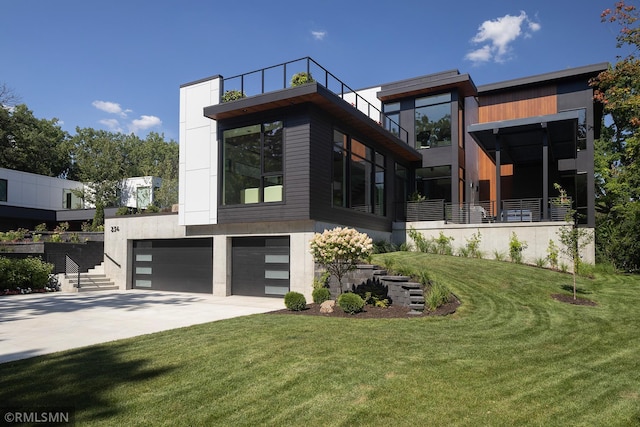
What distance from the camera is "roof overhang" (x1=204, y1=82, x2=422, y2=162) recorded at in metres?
12.8

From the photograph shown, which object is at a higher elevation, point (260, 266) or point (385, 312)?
point (260, 266)

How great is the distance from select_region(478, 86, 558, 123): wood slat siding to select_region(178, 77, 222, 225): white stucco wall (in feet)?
48.3

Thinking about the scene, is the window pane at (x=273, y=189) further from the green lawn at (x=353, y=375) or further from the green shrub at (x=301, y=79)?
the green lawn at (x=353, y=375)

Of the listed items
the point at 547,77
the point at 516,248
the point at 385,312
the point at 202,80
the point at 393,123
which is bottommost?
the point at 385,312

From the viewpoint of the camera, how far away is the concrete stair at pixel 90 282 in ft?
54.3

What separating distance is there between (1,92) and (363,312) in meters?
43.6

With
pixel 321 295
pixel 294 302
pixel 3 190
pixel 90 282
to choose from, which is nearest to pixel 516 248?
pixel 321 295

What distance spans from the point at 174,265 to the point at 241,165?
5.35m

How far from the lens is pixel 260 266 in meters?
14.7

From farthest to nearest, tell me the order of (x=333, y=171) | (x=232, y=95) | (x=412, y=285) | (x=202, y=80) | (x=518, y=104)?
1. (x=518, y=104)
2. (x=202, y=80)
3. (x=232, y=95)
4. (x=333, y=171)
5. (x=412, y=285)

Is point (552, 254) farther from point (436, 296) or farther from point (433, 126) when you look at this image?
point (436, 296)

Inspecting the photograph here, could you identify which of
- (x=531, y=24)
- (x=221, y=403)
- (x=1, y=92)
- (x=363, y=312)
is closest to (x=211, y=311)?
(x=363, y=312)

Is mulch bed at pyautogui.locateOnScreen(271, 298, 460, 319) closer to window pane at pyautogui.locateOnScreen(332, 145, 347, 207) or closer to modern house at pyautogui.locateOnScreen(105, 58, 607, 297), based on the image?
modern house at pyautogui.locateOnScreen(105, 58, 607, 297)

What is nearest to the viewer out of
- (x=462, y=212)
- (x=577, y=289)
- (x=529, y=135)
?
(x=577, y=289)
